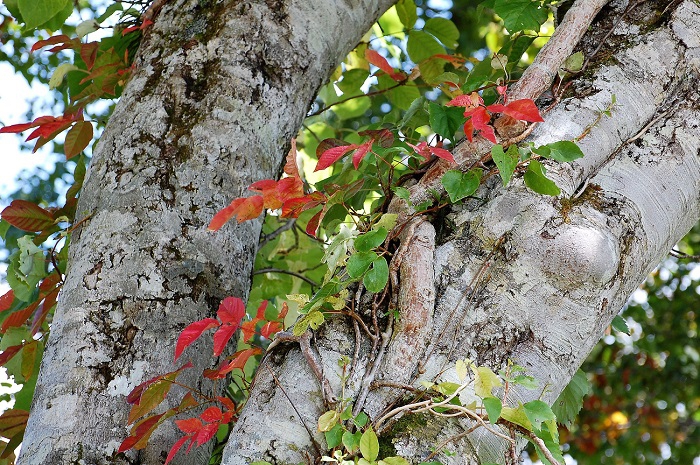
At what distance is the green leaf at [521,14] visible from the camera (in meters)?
1.42

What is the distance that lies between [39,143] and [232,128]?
598 mm

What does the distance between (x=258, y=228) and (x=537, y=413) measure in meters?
0.72

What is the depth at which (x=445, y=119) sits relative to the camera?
1193 mm

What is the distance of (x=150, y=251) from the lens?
116 cm

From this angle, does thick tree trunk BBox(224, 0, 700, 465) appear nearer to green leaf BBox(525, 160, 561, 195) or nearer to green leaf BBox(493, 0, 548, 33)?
green leaf BBox(525, 160, 561, 195)

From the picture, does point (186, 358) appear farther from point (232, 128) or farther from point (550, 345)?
point (550, 345)

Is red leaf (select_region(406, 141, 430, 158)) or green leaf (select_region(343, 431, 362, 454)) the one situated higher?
red leaf (select_region(406, 141, 430, 158))

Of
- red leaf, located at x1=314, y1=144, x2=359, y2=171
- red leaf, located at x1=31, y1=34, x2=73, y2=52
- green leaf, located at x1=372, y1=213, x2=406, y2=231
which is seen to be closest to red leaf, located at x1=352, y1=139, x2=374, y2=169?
red leaf, located at x1=314, y1=144, x2=359, y2=171

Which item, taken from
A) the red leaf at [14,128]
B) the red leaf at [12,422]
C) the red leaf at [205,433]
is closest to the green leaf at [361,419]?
the red leaf at [205,433]

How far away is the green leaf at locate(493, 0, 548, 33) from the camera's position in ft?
4.67

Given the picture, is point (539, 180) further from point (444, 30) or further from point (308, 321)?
point (444, 30)

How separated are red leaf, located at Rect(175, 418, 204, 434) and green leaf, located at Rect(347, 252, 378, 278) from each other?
345 millimetres

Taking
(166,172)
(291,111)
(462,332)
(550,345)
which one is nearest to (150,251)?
(166,172)

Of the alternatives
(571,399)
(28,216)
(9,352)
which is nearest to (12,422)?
(9,352)
